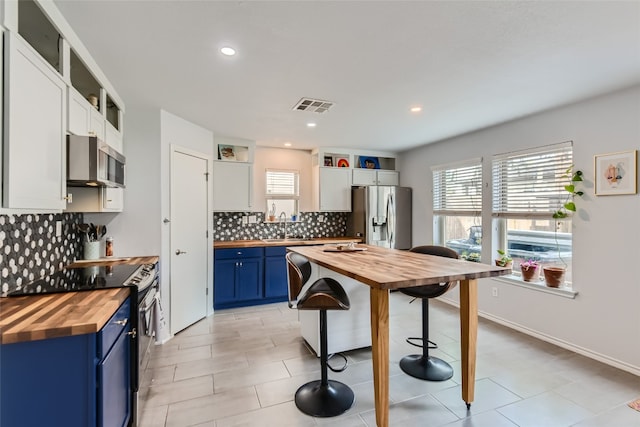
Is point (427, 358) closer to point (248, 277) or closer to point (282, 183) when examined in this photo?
point (248, 277)

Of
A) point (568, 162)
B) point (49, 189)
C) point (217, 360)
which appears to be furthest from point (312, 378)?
point (568, 162)

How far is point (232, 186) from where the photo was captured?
446 centimetres

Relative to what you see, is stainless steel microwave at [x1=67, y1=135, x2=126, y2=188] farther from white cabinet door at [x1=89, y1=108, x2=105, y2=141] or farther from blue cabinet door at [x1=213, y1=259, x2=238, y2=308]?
A: blue cabinet door at [x1=213, y1=259, x2=238, y2=308]

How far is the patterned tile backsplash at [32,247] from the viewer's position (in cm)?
171

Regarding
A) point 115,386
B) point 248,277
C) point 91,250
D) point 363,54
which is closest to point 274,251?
point 248,277

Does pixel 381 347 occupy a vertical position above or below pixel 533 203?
below

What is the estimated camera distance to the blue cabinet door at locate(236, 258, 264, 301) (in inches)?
167

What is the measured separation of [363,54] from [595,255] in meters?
2.82

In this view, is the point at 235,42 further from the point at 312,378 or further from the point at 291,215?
the point at 291,215

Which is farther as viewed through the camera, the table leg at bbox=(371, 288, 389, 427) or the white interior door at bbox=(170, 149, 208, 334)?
the white interior door at bbox=(170, 149, 208, 334)

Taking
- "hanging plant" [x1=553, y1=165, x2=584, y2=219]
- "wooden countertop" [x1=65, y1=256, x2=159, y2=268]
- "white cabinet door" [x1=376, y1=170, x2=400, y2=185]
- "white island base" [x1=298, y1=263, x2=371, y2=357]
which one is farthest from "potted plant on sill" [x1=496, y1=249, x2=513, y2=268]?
"wooden countertop" [x1=65, y1=256, x2=159, y2=268]

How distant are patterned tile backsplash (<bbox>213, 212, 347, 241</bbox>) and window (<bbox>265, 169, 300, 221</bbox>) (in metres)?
0.18

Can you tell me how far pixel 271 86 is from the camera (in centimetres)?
257

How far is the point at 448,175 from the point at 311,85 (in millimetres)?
2869
